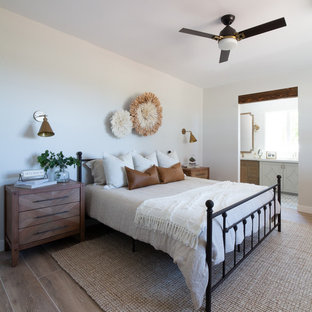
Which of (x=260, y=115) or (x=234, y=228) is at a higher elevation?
(x=260, y=115)

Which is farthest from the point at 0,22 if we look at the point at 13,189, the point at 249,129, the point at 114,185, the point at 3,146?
the point at 249,129

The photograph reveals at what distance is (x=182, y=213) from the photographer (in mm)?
1768

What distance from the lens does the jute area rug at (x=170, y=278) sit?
5.26 feet

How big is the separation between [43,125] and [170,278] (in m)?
2.11

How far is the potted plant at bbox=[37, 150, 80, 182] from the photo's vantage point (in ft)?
8.10

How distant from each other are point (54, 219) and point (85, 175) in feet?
2.88

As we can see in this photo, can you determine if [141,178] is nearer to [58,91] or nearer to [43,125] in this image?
[43,125]

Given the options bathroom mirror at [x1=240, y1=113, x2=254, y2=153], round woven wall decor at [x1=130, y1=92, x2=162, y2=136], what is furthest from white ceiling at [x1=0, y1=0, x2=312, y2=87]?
bathroom mirror at [x1=240, y1=113, x2=254, y2=153]

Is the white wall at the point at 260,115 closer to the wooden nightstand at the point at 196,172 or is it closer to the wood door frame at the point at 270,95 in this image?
the wood door frame at the point at 270,95

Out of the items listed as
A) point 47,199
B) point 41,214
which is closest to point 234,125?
point 47,199

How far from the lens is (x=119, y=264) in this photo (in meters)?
2.15

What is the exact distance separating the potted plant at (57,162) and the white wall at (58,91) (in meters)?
0.17

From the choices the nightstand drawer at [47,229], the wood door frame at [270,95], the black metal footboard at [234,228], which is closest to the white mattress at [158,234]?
the black metal footboard at [234,228]

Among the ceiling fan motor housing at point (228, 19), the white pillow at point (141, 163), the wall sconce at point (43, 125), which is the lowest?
the white pillow at point (141, 163)
